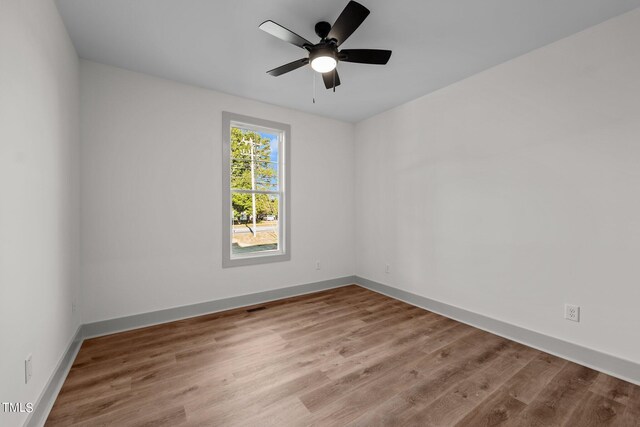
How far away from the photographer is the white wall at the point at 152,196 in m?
2.70

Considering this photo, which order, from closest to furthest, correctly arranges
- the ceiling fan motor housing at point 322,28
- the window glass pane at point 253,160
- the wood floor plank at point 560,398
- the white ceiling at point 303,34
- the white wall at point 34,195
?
the white wall at point 34,195
the wood floor plank at point 560,398
the white ceiling at point 303,34
the ceiling fan motor housing at point 322,28
the window glass pane at point 253,160

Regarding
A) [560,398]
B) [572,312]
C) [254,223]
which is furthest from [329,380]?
[254,223]

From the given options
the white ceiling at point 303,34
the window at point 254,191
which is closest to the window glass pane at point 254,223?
the window at point 254,191

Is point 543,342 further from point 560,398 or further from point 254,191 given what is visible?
point 254,191

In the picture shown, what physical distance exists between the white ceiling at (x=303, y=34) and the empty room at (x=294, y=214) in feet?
0.07

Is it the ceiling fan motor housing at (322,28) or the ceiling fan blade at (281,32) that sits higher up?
the ceiling fan motor housing at (322,28)

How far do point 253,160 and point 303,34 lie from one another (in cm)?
184

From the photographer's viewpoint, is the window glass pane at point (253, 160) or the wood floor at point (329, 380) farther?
the window glass pane at point (253, 160)

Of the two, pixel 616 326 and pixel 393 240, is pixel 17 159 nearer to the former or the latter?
pixel 393 240

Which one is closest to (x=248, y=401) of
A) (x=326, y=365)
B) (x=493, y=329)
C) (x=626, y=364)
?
(x=326, y=365)

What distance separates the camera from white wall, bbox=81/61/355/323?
2.70 m

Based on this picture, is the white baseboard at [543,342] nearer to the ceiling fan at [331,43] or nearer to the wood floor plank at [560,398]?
the wood floor plank at [560,398]

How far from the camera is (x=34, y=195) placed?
1.58 m

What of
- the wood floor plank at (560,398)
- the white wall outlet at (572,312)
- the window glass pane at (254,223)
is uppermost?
the window glass pane at (254,223)
